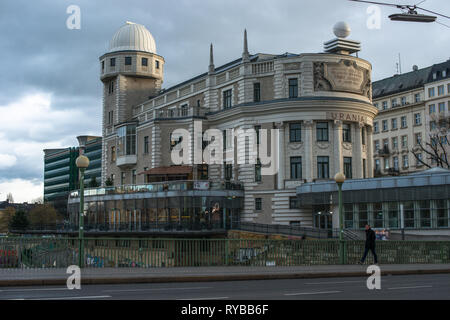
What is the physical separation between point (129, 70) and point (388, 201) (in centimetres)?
4364

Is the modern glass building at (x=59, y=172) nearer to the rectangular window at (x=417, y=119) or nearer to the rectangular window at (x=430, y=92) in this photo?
the rectangular window at (x=417, y=119)

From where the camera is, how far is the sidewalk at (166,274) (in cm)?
1888

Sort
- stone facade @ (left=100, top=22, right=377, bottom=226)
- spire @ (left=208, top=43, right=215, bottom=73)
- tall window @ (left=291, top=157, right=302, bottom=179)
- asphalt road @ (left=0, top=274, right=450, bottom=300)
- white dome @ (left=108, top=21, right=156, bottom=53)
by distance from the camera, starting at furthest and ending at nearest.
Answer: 1. white dome @ (left=108, top=21, right=156, bottom=53)
2. spire @ (left=208, top=43, right=215, bottom=73)
3. tall window @ (left=291, top=157, right=302, bottom=179)
4. stone facade @ (left=100, top=22, right=377, bottom=226)
5. asphalt road @ (left=0, top=274, right=450, bottom=300)

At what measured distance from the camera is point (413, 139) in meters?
98.8

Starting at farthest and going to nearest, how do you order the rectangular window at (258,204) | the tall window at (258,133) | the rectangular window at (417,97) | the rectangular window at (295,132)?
the rectangular window at (417,97), the tall window at (258,133), the rectangular window at (258,204), the rectangular window at (295,132)

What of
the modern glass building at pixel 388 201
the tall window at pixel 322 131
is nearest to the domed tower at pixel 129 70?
the tall window at pixel 322 131

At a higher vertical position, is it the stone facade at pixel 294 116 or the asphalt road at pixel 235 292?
the stone facade at pixel 294 116

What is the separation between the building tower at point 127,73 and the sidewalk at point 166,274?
57216 mm

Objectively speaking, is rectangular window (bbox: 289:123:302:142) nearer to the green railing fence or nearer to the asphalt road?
the green railing fence

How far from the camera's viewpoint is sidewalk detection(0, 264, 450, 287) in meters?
18.9

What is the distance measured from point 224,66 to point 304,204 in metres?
20.9

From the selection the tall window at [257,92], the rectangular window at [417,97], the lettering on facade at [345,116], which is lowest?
the lettering on facade at [345,116]

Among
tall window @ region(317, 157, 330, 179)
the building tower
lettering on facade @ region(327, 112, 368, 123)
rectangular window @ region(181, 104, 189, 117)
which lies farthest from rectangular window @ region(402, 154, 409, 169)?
rectangular window @ region(181, 104, 189, 117)

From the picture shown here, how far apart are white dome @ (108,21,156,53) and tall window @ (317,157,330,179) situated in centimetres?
3495
